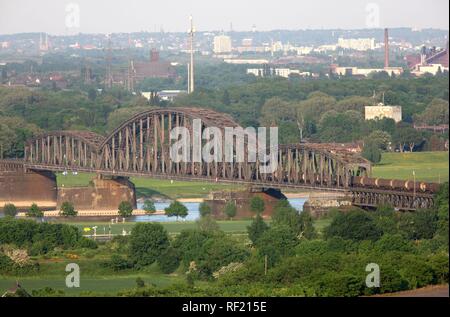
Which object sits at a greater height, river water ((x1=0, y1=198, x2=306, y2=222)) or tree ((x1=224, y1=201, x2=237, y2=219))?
tree ((x1=224, y1=201, x2=237, y2=219))

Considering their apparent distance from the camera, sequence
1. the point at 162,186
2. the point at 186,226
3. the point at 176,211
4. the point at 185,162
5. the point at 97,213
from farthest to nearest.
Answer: the point at 162,186 < the point at 185,162 < the point at 97,213 < the point at 176,211 < the point at 186,226

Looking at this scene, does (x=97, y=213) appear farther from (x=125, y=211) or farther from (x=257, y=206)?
(x=257, y=206)

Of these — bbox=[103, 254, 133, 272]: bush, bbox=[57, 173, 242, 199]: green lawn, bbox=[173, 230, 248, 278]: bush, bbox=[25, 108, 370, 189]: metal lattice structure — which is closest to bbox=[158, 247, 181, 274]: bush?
bbox=[173, 230, 248, 278]: bush

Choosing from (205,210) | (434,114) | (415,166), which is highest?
(205,210)

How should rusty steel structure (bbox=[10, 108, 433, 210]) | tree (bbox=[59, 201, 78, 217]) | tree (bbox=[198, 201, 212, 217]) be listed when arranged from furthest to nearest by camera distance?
tree (bbox=[59, 201, 78, 217]) < rusty steel structure (bbox=[10, 108, 433, 210]) < tree (bbox=[198, 201, 212, 217])

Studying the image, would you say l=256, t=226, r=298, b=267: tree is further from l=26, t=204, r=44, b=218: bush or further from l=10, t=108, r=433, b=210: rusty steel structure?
l=26, t=204, r=44, b=218: bush

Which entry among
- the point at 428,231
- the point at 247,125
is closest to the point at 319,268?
the point at 428,231

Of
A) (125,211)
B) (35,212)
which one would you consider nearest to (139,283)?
(125,211)

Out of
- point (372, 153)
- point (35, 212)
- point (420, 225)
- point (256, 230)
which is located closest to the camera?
point (420, 225)
